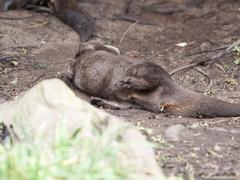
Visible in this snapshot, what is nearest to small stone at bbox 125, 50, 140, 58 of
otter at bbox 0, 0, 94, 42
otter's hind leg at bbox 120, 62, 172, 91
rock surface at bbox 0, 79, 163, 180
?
otter at bbox 0, 0, 94, 42

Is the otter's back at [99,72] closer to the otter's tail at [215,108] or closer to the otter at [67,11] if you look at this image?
the otter's tail at [215,108]

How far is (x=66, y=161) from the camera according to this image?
8.54 ft

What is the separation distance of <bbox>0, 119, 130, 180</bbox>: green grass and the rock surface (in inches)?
5.0

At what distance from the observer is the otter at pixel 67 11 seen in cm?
642

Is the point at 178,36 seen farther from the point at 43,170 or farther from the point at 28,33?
the point at 43,170

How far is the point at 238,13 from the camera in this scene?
6547 millimetres

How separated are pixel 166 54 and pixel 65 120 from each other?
9.31 feet

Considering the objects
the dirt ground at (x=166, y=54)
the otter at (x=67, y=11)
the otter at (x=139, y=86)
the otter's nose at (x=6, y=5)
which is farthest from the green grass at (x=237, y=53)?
the otter's nose at (x=6, y=5)

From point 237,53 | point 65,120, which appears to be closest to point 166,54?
point 237,53

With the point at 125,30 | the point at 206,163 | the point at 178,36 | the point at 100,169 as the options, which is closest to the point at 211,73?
the point at 178,36

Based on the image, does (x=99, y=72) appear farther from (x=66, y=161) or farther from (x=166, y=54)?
(x=66, y=161)

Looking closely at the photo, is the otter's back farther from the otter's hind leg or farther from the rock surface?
the rock surface

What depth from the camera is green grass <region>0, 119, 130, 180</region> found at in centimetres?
252

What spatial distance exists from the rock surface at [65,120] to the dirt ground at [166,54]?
32cm
